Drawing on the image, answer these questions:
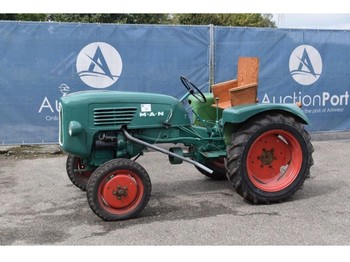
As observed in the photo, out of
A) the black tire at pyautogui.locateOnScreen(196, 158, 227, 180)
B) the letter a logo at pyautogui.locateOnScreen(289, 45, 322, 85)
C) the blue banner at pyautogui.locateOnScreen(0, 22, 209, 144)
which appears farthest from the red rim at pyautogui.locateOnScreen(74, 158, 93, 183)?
the letter a logo at pyautogui.locateOnScreen(289, 45, 322, 85)

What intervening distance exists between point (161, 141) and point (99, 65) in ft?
9.76

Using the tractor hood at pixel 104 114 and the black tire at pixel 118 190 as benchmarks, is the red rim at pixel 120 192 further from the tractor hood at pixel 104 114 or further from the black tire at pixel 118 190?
the tractor hood at pixel 104 114

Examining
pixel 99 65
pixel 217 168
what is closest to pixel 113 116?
pixel 217 168

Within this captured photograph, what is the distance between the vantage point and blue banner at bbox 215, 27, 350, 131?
26.6 ft

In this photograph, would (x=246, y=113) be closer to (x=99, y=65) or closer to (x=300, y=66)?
(x=99, y=65)

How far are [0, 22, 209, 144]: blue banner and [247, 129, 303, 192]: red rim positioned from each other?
10.5 feet

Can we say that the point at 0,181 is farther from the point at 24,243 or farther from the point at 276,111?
the point at 276,111

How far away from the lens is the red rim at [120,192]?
14.4 feet

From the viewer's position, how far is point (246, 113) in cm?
479

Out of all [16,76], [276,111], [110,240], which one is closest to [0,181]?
[16,76]

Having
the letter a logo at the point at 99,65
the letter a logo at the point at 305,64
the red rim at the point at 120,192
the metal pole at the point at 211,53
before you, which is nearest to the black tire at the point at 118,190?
the red rim at the point at 120,192

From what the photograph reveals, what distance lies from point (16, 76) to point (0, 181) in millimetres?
2015

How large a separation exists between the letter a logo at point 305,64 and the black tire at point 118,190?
5006 mm

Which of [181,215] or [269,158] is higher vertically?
[269,158]
